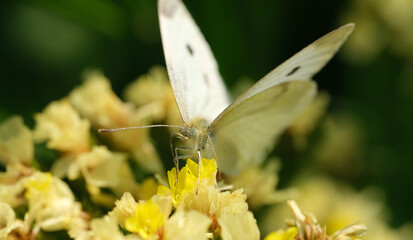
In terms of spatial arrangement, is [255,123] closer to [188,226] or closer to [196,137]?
[196,137]

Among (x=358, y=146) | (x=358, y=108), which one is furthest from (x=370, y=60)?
(x=358, y=146)

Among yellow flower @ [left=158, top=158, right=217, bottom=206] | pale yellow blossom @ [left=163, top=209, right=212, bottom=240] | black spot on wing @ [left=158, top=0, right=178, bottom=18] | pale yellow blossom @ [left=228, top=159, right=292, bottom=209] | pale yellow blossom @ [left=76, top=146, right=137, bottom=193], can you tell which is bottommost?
pale yellow blossom @ [left=228, top=159, right=292, bottom=209]

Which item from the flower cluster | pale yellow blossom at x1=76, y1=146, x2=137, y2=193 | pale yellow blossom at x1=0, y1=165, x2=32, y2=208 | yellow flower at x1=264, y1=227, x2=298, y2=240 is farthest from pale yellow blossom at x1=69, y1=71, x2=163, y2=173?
yellow flower at x1=264, y1=227, x2=298, y2=240

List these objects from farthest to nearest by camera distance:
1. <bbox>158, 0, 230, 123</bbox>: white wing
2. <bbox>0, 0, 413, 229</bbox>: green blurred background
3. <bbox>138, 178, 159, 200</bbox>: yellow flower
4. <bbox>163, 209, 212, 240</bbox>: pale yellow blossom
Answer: <bbox>0, 0, 413, 229</bbox>: green blurred background → <bbox>158, 0, 230, 123</bbox>: white wing → <bbox>138, 178, 159, 200</bbox>: yellow flower → <bbox>163, 209, 212, 240</bbox>: pale yellow blossom

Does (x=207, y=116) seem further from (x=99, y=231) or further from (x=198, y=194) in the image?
(x=99, y=231)

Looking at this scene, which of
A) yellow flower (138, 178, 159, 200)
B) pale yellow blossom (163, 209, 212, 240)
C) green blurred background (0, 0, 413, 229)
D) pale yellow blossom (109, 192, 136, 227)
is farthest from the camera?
green blurred background (0, 0, 413, 229)

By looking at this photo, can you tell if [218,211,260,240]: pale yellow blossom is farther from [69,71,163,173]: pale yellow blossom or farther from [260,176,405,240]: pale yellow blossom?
[260,176,405,240]: pale yellow blossom

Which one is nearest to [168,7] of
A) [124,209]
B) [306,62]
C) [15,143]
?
[306,62]
